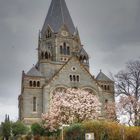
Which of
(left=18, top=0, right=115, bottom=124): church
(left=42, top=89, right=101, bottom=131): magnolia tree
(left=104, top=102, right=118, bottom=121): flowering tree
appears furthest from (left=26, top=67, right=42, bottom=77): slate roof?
(left=104, top=102, right=118, bottom=121): flowering tree

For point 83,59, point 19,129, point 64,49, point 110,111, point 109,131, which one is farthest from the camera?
point 83,59

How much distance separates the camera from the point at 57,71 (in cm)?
9400

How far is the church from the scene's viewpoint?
90688 mm

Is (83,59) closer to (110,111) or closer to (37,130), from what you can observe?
(110,111)

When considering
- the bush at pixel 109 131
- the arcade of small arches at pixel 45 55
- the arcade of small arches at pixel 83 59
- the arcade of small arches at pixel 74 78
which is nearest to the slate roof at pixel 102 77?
the arcade of small arches at pixel 83 59

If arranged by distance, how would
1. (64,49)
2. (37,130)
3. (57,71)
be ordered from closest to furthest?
1. (37,130)
2. (57,71)
3. (64,49)

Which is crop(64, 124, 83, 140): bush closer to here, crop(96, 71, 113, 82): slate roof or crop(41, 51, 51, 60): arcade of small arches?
crop(41, 51, 51, 60): arcade of small arches

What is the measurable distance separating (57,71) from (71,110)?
18407 mm

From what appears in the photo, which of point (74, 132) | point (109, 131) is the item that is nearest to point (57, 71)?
point (74, 132)

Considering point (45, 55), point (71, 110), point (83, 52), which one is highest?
point (83, 52)

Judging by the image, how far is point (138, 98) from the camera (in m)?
82.4

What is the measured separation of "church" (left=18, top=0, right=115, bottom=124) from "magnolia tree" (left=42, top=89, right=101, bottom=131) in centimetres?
835

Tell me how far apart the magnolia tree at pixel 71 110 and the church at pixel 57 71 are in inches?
329

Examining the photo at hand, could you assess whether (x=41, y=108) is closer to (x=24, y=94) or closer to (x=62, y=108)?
(x=24, y=94)
